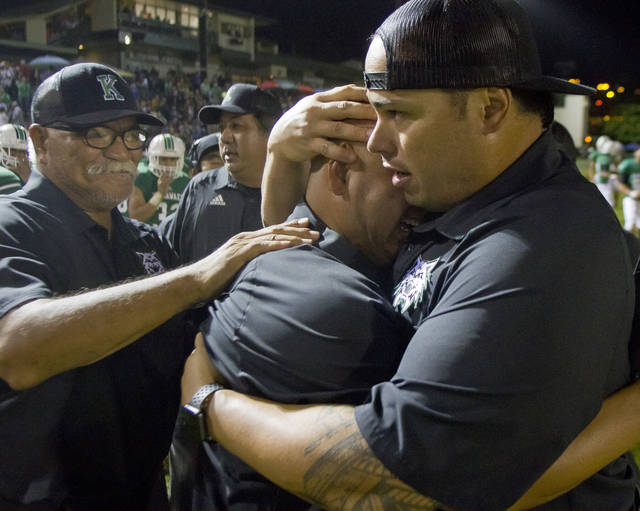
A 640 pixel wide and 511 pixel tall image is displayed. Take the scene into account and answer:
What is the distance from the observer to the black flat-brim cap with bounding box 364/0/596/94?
1132 millimetres

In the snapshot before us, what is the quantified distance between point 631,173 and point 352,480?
1120cm

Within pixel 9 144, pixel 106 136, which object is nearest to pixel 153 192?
pixel 9 144

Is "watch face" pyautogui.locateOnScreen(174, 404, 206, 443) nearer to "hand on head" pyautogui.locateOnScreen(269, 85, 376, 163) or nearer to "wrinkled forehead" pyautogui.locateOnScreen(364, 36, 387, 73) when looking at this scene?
"hand on head" pyautogui.locateOnScreen(269, 85, 376, 163)

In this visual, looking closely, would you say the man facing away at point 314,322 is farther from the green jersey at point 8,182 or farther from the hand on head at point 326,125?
the green jersey at point 8,182

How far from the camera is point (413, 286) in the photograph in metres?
1.29

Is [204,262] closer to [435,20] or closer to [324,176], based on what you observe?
[324,176]

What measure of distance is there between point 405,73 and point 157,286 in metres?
0.88

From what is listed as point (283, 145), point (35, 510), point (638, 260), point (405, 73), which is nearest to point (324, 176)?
point (283, 145)

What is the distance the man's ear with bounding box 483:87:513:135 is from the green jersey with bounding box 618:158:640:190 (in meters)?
10.5

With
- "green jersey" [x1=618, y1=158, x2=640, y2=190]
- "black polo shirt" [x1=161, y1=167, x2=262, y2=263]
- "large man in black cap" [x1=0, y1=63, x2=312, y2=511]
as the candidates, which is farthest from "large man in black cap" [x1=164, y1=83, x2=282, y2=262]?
"green jersey" [x1=618, y1=158, x2=640, y2=190]

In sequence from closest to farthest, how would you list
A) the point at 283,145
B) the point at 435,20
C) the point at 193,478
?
the point at 435,20 < the point at 193,478 < the point at 283,145

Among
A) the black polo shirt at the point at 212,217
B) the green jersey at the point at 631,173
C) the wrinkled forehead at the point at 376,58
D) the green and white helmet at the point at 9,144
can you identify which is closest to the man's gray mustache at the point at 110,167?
the wrinkled forehead at the point at 376,58

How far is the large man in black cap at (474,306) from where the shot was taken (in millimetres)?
981

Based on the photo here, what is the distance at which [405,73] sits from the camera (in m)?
1.17
